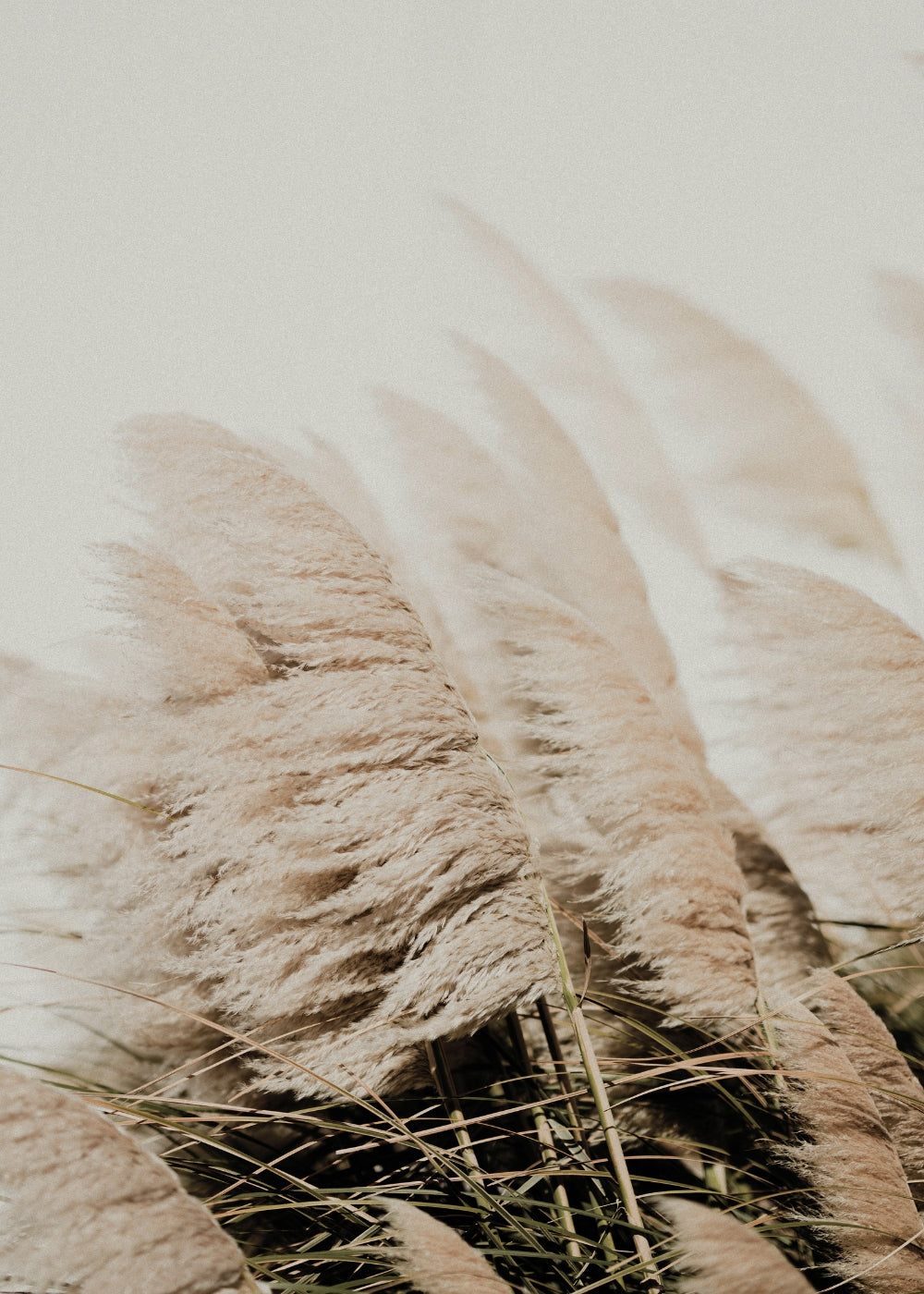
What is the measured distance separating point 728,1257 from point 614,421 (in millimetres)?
1011

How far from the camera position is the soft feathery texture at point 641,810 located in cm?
78

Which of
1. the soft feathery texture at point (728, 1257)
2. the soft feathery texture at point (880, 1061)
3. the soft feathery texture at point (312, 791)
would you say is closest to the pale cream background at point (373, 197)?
the soft feathery texture at point (312, 791)

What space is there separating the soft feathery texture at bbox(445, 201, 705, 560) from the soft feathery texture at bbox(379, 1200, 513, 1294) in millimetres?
925

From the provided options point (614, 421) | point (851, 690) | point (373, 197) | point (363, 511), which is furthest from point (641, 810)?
point (373, 197)

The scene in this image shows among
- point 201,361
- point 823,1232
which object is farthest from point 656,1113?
point 201,361

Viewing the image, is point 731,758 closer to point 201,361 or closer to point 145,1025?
point 145,1025

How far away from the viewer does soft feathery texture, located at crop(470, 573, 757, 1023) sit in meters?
0.78

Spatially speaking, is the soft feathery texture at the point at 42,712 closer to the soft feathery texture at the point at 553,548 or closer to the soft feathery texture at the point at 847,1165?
the soft feathery texture at the point at 553,548

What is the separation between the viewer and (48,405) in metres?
1.04

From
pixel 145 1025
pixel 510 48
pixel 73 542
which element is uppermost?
pixel 510 48

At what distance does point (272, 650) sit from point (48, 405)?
575mm

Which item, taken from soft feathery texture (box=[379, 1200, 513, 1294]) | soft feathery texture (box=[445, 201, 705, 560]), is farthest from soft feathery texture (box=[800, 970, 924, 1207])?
soft feathery texture (box=[445, 201, 705, 560])

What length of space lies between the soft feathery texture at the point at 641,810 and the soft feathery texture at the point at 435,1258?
0.32 m

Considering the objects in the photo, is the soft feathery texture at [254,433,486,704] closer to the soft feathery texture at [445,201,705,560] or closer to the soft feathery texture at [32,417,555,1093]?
the soft feathery texture at [32,417,555,1093]
